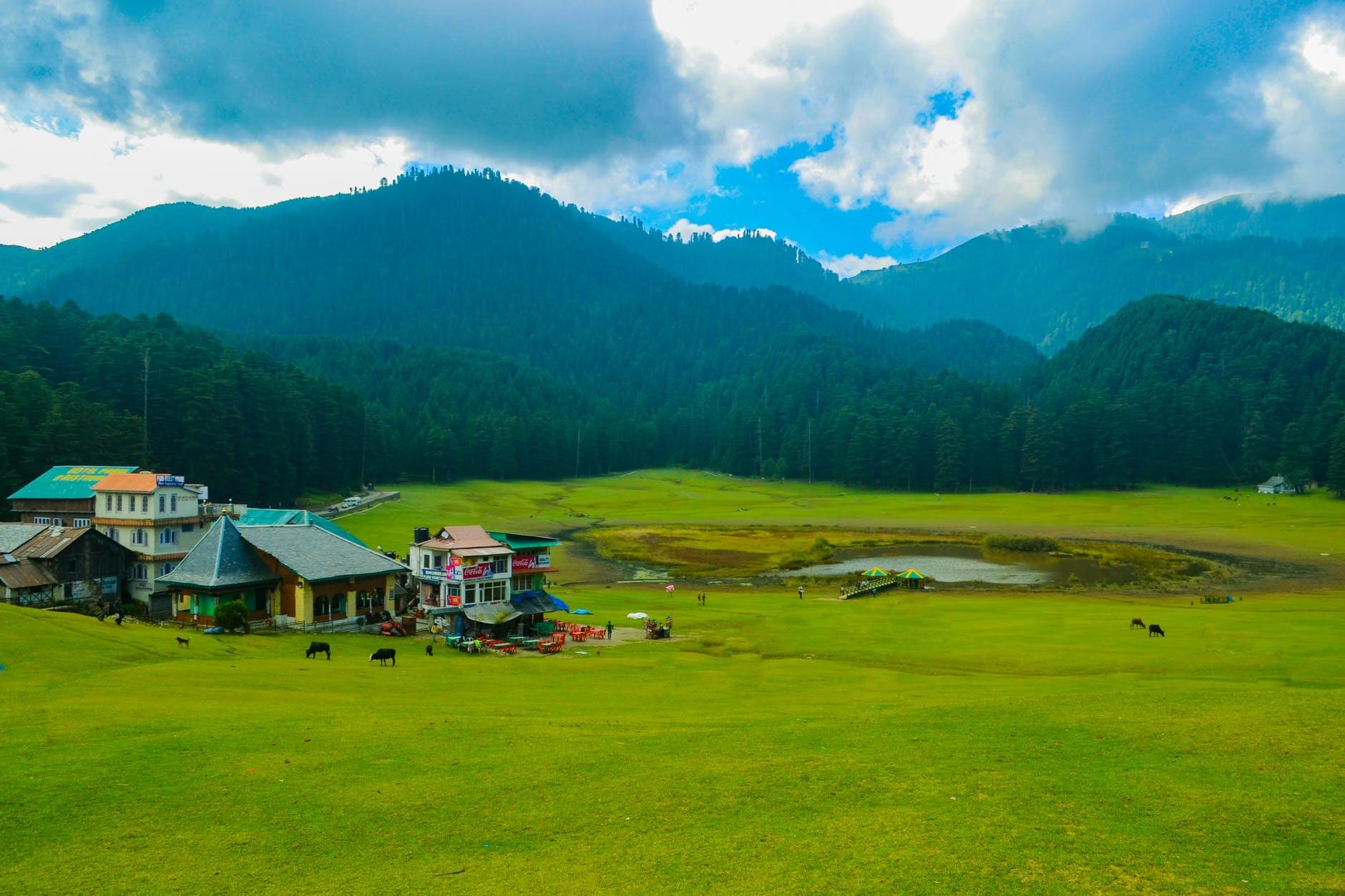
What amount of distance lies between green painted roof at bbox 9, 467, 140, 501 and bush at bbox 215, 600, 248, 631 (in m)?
21.2

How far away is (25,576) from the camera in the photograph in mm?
42094

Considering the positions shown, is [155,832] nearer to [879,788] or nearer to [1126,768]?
[879,788]

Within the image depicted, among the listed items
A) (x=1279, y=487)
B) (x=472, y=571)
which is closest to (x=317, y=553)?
(x=472, y=571)

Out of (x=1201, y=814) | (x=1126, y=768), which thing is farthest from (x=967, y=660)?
(x=1201, y=814)

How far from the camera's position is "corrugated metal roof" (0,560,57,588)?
41.2 m

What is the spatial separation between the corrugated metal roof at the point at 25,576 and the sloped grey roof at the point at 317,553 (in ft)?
32.5

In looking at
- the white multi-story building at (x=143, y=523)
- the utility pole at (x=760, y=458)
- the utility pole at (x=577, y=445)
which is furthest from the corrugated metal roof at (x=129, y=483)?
the utility pole at (x=760, y=458)

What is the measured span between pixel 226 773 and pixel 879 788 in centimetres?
1312

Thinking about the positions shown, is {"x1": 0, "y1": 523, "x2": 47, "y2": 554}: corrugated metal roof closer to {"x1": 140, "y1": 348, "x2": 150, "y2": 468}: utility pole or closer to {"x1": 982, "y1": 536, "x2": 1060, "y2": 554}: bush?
{"x1": 140, "y1": 348, "x2": 150, "y2": 468}: utility pole

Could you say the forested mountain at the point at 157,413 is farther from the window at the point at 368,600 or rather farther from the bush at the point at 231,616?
the window at the point at 368,600

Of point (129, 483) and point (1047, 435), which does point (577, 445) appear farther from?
point (129, 483)

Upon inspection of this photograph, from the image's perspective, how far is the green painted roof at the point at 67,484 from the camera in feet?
180

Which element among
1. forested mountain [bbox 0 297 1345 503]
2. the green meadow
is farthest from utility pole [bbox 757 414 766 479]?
the green meadow

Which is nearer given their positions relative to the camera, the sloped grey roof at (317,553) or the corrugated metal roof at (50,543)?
the sloped grey roof at (317,553)
